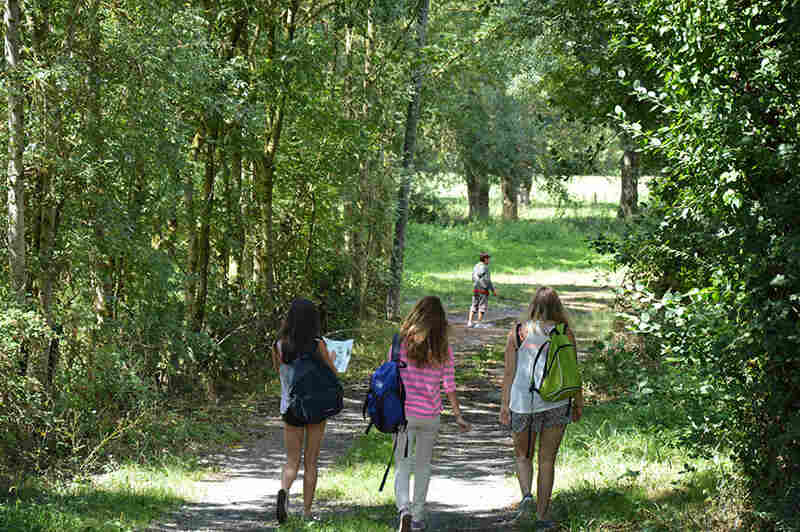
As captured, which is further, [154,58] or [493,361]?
[493,361]

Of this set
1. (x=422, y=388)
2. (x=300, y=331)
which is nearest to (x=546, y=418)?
(x=422, y=388)

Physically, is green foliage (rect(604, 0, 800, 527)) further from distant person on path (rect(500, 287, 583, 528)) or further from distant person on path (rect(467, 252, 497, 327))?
distant person on path (rect(467, 252, 497, 327))

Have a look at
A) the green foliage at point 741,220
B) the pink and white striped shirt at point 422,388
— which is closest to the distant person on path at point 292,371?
the pink and white striped shirt at point 422,388

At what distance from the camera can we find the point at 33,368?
8641 mm

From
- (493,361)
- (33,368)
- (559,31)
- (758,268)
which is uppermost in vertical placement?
(559,31)

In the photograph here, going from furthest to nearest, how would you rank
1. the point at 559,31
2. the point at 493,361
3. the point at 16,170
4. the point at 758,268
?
the point at 493,361 < the point at 559,31 < the point at 16,170 < the point at 758,268

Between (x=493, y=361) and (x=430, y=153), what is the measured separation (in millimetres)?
24607

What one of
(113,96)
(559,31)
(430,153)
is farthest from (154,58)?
(430,153)

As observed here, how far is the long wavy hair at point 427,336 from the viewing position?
648 centimetres

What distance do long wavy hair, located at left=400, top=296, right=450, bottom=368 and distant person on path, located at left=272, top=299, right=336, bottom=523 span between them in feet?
2.44

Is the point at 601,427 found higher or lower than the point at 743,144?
lower

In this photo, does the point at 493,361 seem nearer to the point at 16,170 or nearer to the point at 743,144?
the point at 16,170

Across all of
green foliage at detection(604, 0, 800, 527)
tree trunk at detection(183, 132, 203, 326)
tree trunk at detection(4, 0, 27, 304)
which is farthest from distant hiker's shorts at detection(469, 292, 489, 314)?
green foliage at detection(604, 0, 800, 527)

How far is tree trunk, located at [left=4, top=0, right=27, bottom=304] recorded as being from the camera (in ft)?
26.8
